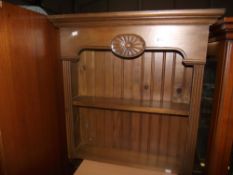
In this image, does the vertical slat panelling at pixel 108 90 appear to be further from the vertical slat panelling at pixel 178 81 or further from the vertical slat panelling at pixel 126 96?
the vertical slat panelling at pixel 178 81

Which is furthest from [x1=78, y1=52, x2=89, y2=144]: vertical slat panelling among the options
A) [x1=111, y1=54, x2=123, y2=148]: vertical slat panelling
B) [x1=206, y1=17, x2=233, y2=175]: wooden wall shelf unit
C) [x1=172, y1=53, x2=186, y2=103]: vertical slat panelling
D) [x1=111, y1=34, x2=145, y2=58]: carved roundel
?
[x1=206, y1=17, x2=233, y2=175]: wooden wall shelf unit

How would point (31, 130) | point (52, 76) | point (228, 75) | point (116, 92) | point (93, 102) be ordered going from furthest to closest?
point (116, 92)
point (93, 102)
point (52, 76)
point (31, 130)
point (228, 75)

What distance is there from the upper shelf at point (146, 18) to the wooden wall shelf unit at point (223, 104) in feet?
0.24

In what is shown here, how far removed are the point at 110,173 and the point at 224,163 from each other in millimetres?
721

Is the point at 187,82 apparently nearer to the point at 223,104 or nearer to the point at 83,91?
the point at 223,104

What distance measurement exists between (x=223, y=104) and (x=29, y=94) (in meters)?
1.03

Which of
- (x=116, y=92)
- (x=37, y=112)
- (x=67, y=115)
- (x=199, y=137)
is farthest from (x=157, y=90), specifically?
(x=37, y=112)

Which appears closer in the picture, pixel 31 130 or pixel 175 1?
pixel 31 130

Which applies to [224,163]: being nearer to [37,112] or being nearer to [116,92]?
[116,92]

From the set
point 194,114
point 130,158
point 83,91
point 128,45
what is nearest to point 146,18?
point 128,45

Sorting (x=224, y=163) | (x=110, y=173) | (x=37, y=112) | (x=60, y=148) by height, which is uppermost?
(x=37, y=112)

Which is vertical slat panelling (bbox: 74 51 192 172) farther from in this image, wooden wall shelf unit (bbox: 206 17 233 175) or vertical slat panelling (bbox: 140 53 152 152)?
wooden wall shelf unit (bbox: 206 17 233 175)

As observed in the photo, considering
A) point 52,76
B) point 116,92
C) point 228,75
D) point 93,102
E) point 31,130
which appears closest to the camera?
point 228,75

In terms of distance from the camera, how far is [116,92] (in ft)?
4.38
